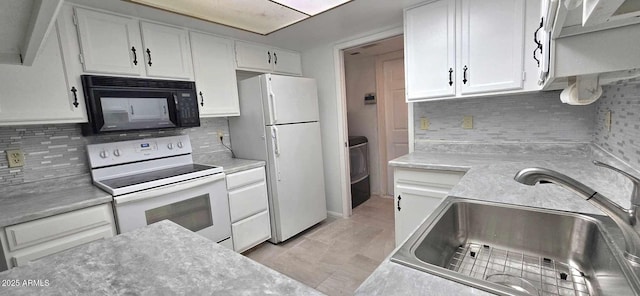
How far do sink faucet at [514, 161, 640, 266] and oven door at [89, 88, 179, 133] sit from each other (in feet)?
7.54

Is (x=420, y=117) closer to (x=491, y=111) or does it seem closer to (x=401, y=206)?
(x=491, y=111)

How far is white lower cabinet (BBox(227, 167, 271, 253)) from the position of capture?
2301 mm

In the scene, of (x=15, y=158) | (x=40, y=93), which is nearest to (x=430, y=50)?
(x=40, y=93)

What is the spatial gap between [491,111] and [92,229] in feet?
9.34

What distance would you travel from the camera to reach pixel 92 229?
1.58 m

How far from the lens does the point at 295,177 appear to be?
2686 millimetres

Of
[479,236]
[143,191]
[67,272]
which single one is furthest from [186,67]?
[479,236]

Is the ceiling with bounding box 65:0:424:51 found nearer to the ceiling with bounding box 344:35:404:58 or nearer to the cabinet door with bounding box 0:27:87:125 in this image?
the cabinet door with bounding box 0:27:87:125

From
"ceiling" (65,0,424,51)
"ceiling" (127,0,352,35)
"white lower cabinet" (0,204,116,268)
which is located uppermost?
"ceiling" (65,0,424,51)

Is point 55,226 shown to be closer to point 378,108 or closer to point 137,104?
point 137,104

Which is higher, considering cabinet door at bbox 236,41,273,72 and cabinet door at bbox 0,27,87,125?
cabinet door at bbox 236,41,273,72

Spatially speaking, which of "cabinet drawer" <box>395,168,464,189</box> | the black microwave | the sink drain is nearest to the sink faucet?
the sink drain

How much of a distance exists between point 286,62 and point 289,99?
0.68 metres

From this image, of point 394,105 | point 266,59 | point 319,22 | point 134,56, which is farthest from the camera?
point 394,105
